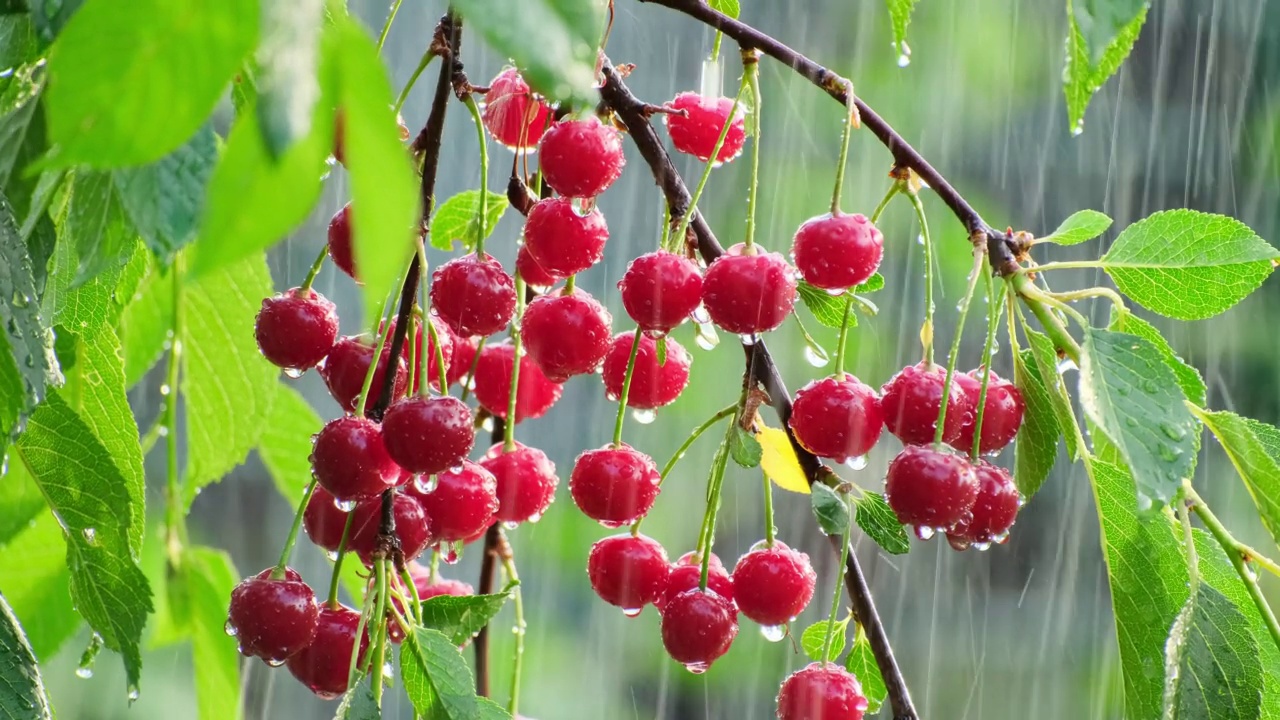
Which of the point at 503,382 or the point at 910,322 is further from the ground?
the point at 910,322

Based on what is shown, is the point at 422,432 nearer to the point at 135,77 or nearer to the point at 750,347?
the point at 750,347

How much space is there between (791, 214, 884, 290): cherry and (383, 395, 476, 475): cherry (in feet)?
0.71

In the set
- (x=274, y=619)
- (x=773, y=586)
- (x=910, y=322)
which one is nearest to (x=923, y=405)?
(x=773, y=586)

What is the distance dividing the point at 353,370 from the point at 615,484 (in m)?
0.18

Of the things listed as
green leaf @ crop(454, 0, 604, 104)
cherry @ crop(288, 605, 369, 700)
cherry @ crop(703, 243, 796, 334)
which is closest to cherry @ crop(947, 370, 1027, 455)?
cherry @ crop(703, 243, 796, 334)

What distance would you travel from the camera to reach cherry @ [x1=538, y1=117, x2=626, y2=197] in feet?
2.19

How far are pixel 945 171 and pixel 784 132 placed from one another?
43cm

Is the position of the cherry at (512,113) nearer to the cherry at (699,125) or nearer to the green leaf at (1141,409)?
the cherry at (699,125)

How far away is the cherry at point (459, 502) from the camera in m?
0.71

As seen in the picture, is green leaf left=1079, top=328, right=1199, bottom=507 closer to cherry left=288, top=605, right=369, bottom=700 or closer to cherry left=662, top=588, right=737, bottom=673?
cherry left=662, top=588, right=737, bottom=673

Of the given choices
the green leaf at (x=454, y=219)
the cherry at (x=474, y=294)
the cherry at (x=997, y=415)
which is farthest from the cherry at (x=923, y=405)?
the green leaf at (x=454, y=219)

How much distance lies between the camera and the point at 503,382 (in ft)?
2.71

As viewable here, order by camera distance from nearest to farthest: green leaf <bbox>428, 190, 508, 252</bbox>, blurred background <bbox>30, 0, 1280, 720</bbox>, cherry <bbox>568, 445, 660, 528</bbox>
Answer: cherry <bbox>568, 445, 660, 528</bbox>
green leaf <bbox>428, 190, 508, 252</bbox>
blurred background <bbox>30, 0, 1280, 720</bbox>

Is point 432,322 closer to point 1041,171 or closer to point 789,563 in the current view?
point 789,563
